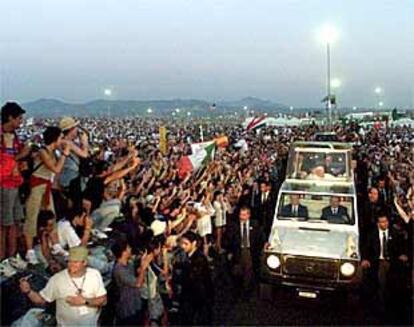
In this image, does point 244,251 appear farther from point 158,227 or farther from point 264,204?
point 264,204

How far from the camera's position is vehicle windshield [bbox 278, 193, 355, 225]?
11.4 m

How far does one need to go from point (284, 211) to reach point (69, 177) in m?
4.59

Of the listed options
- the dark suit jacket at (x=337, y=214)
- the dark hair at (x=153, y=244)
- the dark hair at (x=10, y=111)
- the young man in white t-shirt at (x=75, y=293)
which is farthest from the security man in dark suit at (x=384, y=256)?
the dark hair at (x=10, y=111)

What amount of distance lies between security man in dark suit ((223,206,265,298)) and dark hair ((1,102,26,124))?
5.83 m

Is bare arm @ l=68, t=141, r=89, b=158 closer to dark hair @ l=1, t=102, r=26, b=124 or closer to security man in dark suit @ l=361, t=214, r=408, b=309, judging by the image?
dark hair @ l=1, t=102, r=26, b=124

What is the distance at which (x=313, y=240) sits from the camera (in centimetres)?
1080

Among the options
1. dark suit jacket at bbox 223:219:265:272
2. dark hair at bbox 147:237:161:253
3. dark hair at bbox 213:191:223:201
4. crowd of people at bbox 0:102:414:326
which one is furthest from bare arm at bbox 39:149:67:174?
dark hair at bbox 213:191:223:201

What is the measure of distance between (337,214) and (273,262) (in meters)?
1.82

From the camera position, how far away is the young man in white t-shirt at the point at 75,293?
5758 mm

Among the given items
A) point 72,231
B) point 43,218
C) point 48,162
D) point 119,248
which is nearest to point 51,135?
point 48,162

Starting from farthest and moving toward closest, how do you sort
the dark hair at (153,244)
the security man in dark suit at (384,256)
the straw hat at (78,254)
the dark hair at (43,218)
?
the security man in dark suit at (384,256) < the dark hair at (153,244) < the dark hair at (43,218) < the straw hat at (78,254)

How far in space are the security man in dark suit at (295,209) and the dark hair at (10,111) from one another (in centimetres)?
633

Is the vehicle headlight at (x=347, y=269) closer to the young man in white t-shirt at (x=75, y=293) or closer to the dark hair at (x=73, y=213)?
the dark hair at (x=73, y=213)

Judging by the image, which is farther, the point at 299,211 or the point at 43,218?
the point at 299,211
